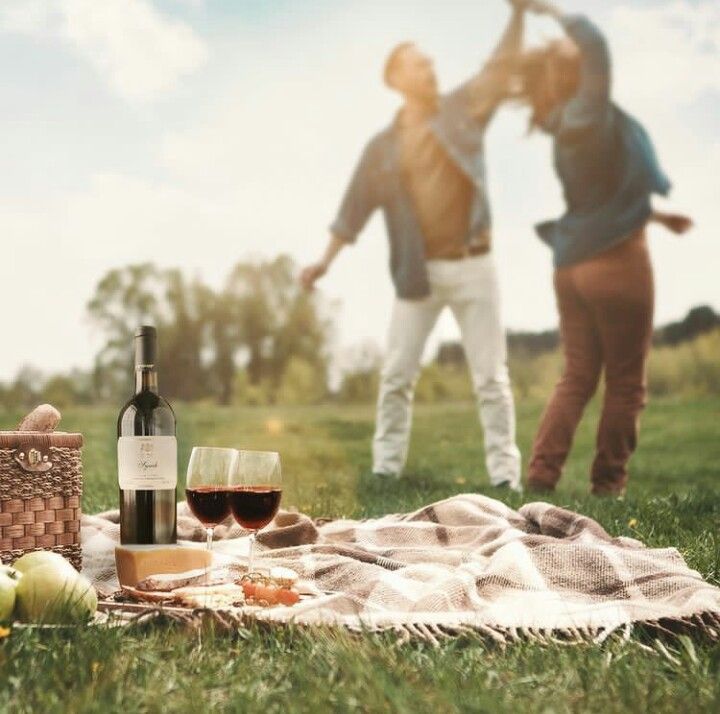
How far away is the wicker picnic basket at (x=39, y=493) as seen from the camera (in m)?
2.39

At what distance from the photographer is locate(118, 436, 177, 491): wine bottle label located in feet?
7.73

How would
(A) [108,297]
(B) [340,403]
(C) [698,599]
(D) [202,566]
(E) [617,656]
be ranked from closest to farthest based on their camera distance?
(E) [617,656] → (C) [698,599] → (D) [202,566] → (B) [340,403] → (A) [108,297]

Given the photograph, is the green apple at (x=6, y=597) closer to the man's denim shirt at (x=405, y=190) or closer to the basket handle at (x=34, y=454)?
the basket handle at (x=34, y=454)

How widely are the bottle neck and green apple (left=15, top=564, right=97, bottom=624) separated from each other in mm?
603

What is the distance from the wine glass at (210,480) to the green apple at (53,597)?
0.38 meters

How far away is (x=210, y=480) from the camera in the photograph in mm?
2293

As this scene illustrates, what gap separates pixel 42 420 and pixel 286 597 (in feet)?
2.67

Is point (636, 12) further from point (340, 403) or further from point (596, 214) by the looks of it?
point (340, 403)

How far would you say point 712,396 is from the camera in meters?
9.34

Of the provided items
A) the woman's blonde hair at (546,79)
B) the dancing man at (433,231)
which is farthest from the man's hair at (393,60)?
the woman's blonde hair at (546,79)

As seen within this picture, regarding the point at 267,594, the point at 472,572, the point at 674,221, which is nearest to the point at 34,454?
the point at 267,594

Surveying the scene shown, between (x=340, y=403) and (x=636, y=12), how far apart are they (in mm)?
4870

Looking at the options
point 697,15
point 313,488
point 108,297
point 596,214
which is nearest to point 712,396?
point 697,15

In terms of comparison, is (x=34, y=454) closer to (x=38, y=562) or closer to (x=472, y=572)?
(x=38, y=562)
